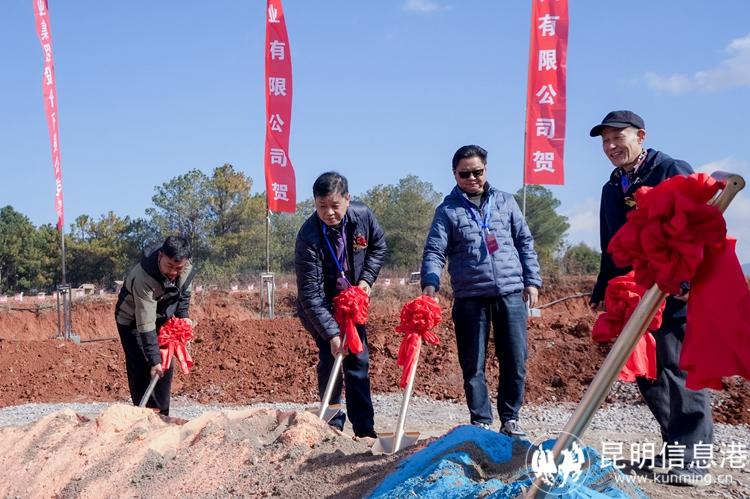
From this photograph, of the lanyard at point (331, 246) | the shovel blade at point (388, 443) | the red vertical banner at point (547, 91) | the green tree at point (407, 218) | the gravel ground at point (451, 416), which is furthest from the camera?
the green tree at point (407, 218)

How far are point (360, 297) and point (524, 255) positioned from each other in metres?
1.06

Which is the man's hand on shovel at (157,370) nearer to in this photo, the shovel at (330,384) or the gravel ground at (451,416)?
the gravel ground at (451,416)

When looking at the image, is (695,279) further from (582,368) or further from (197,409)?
(197,409)

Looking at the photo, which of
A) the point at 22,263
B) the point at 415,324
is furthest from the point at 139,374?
the point at 22,263

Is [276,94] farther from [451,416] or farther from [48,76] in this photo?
[451,416]

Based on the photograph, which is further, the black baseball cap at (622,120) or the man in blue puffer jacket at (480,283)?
the man in blue puffer jacket at (480,283)

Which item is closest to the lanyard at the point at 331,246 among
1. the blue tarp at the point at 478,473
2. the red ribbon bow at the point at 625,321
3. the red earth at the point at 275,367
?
the blue tarp at the point at 478,473

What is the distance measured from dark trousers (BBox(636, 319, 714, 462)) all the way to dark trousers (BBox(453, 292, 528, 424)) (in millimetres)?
973

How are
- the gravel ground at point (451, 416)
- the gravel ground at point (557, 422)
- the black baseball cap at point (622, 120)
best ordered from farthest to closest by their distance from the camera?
1. the gravel ground at point (451, 416)
2. the black baseball cap at point (622, 120)
3. the gravel ground at point (557, 422)

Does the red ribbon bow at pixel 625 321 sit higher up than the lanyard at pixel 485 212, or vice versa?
the lanyard at pixel 485 212

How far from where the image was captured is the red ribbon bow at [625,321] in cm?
267

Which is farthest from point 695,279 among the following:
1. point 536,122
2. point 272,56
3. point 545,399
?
point 272,56

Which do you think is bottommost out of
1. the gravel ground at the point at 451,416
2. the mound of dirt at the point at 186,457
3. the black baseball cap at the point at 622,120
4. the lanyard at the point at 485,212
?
the gravel ground at the point at 451,416

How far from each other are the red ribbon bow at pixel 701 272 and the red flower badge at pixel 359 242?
3102 mm
